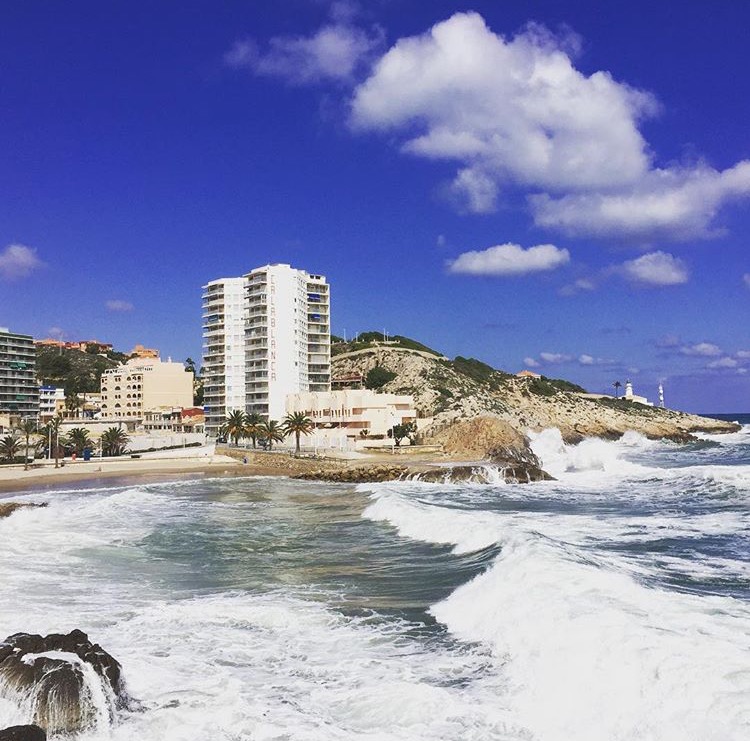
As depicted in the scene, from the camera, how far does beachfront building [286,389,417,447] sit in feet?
292

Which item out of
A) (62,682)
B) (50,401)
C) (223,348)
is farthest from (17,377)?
(62,682)

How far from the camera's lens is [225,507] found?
135 feet

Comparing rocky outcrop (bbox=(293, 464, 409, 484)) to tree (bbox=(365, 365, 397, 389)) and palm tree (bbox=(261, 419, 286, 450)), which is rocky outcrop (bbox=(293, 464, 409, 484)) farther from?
tree (bbox=(365, 365, 397, 389))

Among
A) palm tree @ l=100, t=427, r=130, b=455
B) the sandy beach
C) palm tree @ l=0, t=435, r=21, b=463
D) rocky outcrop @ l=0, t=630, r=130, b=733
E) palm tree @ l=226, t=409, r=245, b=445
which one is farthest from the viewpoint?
palm tree @ l=226, t=409, r=245, b=445

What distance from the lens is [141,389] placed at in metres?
135

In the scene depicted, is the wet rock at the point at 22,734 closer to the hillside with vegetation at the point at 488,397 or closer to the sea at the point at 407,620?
the sea at the point at 407,620

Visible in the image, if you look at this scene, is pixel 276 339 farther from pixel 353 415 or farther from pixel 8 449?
pixel 8 449

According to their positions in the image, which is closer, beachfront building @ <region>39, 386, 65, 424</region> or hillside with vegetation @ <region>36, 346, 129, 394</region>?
beachfront building @ <region>39, 386, 65, 424</region>

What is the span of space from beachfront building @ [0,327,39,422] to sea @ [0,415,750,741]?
349 ft

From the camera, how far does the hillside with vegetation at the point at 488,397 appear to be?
11694 cm

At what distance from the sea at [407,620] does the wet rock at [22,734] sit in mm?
981

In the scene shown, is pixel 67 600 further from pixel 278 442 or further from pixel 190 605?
pixel 278 442

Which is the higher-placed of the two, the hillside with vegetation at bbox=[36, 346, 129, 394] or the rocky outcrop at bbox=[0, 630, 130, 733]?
the hillside with vegetation at bbox=[36, 346, 129, 394]

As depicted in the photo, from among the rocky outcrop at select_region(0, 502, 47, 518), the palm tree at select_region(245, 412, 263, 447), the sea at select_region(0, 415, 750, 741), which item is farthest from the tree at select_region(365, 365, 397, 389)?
the sea at select_region(0, 415, 750, 741)
